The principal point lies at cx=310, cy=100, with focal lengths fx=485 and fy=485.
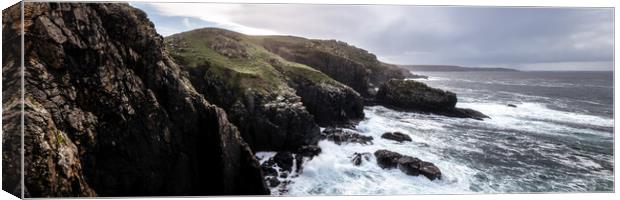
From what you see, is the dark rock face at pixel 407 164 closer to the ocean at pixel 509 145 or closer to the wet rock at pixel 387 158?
the wet rock at pixel 387 158

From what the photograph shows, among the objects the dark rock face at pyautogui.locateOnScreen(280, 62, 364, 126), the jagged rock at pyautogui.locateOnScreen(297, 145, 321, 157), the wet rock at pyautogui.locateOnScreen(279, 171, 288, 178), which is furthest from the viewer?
Result: the dark rock face at pyautogui.locateOnScreen(280, 62, 364, 126)

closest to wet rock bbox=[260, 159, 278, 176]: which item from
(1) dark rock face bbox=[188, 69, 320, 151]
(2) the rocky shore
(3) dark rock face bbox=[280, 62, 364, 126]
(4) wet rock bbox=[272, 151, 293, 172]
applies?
(2) the rocky shore

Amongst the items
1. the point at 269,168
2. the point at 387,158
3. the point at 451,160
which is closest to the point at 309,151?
the point at 269,168

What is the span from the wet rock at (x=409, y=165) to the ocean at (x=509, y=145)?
0.58ft

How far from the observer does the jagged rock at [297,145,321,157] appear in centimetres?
1686

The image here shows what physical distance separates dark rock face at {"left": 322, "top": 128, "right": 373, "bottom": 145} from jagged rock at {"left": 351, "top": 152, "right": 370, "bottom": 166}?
A: 1066mm

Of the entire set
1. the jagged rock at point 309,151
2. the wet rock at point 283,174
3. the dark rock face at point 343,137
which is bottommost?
the wet rock at point 283,174

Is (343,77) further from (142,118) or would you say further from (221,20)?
(142,118)

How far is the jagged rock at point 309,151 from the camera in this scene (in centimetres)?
1686

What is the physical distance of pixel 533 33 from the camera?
573 inches

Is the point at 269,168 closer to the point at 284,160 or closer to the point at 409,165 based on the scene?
the point at 284,160

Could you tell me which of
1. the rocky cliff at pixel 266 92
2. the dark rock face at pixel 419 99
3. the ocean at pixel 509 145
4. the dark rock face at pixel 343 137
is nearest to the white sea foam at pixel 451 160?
the ocean at pixel 509 145

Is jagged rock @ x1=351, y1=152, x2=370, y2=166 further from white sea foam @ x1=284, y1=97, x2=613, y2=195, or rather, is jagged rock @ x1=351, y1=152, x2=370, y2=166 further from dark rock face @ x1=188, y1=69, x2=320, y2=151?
dark rock face @ x1=188, y1=69, x2=320, y2=151

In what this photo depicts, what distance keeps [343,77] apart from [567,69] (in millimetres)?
9232
